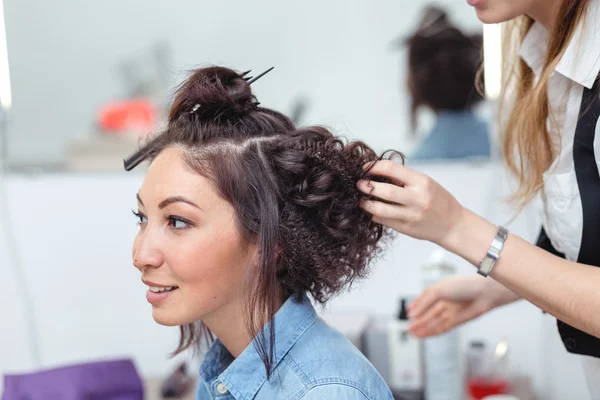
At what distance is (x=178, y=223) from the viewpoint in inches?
38.4

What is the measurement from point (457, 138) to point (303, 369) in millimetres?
880

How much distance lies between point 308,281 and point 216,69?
0.36 m

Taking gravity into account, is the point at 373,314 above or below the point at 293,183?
below

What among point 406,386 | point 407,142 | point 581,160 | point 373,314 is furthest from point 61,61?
point 581,160

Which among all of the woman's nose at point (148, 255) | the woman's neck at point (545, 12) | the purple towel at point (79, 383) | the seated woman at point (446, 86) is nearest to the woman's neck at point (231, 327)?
the woman's nose at point (148, 255)

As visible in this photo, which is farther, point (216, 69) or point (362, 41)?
point (362, 41)

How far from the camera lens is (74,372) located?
4.33 feet

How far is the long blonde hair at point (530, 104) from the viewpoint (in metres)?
1.02

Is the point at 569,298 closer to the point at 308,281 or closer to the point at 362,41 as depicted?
the point at 308,281

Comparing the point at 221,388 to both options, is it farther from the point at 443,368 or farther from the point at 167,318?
the point at 443,368

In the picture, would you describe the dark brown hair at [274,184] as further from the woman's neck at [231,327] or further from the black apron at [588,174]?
the black apron at [588,174]

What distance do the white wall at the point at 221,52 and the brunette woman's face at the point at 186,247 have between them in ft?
2.36

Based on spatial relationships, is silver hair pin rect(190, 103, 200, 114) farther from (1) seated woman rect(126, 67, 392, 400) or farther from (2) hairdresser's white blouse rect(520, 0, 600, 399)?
(2) hairdresser's white blouse rect(520, 0, 600, 399)

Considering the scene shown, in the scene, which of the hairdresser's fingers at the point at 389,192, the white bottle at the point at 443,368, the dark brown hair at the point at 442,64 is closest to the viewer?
the hairdresser's fingers at the point at 389,192
